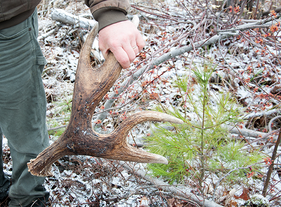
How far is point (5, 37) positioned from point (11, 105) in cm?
48

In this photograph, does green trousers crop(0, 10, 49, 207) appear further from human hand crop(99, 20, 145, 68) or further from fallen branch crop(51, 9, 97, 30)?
fallen branch crop(51, 9, 97, 30)

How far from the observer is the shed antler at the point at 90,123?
1067 mm

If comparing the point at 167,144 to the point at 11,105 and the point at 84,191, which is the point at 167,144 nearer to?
the point at 84,191

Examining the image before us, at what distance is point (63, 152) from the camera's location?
1.16 metres

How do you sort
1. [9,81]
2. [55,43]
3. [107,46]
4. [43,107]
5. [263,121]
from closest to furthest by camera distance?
1. [107,46]
2. [9,81]
3. [43,107]
4. [263,121]
5. [55,43]

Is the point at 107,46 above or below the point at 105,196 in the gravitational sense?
above

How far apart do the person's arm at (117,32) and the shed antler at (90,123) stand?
51 millimetres

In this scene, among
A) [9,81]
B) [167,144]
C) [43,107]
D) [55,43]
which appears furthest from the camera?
[55,43]

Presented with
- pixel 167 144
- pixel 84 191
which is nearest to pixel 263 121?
pixel 167 144

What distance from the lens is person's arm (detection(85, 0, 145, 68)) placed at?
1.06 m

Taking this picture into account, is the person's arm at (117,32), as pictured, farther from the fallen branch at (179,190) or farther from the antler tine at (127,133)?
the fallen branch at (179,190)

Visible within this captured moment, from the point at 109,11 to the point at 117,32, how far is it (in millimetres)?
171

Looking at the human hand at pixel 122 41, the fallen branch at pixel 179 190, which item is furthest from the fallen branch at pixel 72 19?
the human hand at pixel 122 41

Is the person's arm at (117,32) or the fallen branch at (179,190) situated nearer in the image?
the person's arm at (117,32)
